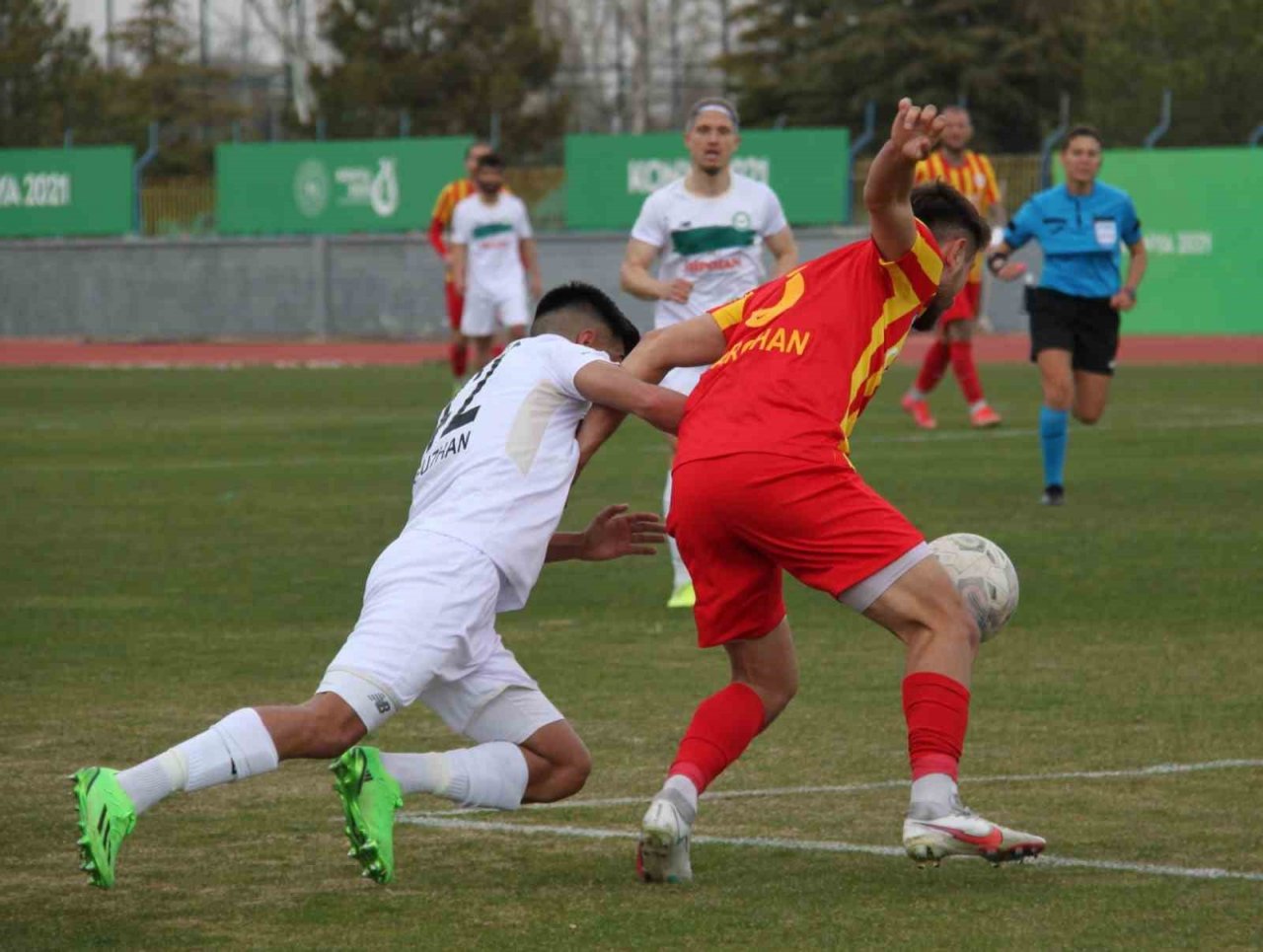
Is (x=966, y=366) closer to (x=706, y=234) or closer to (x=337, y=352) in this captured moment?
(x=706, y=234)

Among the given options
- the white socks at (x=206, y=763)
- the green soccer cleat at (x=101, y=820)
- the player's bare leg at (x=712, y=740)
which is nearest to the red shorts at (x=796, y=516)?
the player's bare leg at (x=712, y=740)

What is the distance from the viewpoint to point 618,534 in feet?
19.5

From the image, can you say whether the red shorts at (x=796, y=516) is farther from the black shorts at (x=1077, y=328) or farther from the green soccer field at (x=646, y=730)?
the black shorts at (x=1077, y=328)

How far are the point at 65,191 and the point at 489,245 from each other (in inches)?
732

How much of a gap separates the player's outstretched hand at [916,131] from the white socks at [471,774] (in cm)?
171

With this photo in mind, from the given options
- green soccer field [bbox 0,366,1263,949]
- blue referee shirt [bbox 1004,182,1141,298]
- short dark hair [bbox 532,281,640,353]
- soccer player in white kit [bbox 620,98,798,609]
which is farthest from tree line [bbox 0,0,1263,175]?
short dark hair [bbox 532,281,640,353]

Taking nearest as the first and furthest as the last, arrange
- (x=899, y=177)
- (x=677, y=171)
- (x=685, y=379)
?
(x=899, y=177) → (x=685, y=379) → (x=677, y=171)

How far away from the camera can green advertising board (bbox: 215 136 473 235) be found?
3744 cm

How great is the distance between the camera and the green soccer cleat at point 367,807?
5250 mm

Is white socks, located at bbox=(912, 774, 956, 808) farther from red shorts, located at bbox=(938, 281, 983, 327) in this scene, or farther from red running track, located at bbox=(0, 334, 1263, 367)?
red running track, located at bbox=(0, 334, 1263, 367)

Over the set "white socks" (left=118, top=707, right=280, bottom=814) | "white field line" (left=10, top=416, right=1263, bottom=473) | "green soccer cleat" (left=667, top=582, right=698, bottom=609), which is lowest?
"white field line" (left=10, top=416, right=1263, bottom=473)

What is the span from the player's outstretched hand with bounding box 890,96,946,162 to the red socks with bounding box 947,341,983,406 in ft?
42.8

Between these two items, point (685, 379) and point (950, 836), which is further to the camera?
point (685, 379)

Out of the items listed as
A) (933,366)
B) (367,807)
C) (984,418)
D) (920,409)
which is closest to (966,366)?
(933,366)
